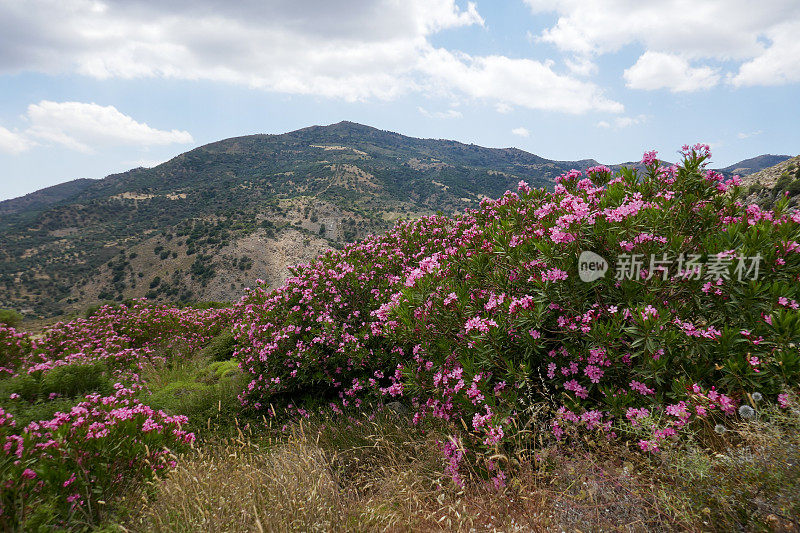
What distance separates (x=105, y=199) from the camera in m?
90.4

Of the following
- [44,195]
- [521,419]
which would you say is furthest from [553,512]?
[44,195]

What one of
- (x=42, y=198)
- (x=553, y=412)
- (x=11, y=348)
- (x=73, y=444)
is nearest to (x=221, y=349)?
(x=11, y=348)

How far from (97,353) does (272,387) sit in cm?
536

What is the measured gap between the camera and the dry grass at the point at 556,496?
2.03 m

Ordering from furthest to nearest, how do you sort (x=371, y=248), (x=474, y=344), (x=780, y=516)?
1. (x=371, y=248)
2. (x=474, y=344)
3. (x=780, y=516)

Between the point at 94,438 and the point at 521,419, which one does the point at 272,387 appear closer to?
the point at 94,438

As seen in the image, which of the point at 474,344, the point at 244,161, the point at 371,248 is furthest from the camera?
the point at 244,161

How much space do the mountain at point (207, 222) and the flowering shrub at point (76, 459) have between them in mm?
28639

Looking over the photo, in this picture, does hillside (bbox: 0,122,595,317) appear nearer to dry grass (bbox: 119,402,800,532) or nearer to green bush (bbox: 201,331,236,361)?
green bush (bbox: 201,331,236,361)

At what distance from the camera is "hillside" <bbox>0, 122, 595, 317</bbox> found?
182ft

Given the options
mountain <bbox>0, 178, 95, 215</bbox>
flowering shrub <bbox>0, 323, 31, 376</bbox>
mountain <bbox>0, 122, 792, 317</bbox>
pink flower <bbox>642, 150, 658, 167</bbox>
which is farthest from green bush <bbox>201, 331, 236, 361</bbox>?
mountain <bbox>0, 178, 95, 215</bbox>

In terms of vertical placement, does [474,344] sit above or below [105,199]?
below

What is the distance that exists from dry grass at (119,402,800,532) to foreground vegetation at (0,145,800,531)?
2 centimetres

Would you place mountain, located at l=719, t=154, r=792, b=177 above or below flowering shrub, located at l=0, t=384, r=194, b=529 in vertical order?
above
